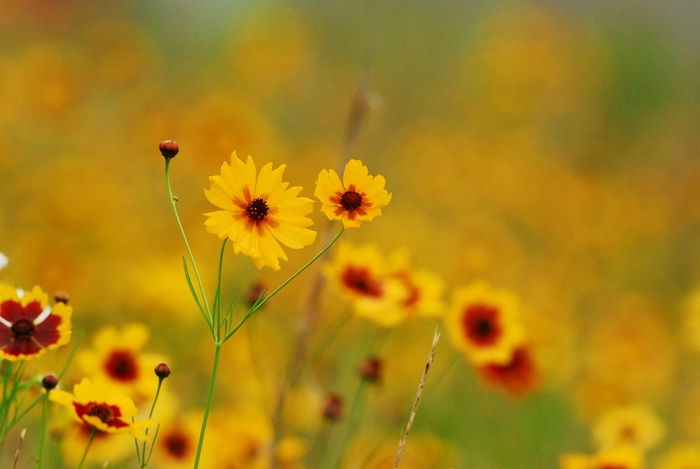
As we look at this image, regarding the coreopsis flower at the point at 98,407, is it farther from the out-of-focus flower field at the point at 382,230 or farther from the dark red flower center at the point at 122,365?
the dark red flower center at the point at 122,365

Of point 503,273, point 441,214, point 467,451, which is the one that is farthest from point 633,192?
point 467,451

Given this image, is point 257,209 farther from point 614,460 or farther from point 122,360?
point 614,460

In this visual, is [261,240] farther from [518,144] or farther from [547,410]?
[518,144]

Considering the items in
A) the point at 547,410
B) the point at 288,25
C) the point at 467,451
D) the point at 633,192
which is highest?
the point at 288,25

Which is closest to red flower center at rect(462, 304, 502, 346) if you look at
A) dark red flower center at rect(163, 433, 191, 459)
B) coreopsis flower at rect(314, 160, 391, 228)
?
dark red flower center at rect(163, 433, 191, 459)

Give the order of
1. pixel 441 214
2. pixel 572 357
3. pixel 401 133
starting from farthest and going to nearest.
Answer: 1. pixel 401 133
2. pixel 441 214
3. pixel 572 357

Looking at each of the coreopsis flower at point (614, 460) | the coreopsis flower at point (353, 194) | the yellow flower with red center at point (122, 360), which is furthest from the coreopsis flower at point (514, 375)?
the coreopsis flower at point (353, 194)

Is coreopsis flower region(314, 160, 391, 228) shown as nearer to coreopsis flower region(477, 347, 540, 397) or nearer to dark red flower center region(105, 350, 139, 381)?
dark red flower center region(105, 350, 139, 381)

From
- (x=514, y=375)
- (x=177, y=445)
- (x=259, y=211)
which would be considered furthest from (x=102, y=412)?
(x=514, y=375)
